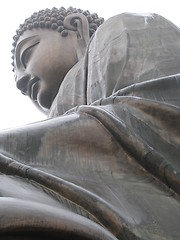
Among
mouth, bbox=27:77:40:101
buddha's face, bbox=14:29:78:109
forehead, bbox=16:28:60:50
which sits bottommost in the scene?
mouth, bbox=27:77:40:101

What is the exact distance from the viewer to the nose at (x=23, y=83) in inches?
175

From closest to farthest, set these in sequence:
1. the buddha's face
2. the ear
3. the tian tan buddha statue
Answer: the tian tan buddha statue, the buddha's face, the ear

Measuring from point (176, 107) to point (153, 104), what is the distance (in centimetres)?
8

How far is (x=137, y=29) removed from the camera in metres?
3.32

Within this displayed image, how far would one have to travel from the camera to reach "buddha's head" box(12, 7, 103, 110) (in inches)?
169

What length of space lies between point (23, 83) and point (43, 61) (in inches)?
11.0

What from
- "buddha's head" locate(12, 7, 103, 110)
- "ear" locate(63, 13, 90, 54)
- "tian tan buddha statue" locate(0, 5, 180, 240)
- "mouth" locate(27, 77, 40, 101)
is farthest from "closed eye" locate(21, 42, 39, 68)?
"tian tan buddha statue" locate(0, 5, 180, 240)

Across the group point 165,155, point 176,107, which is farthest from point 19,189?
point 176,107

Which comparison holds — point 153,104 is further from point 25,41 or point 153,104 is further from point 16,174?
point 25,41

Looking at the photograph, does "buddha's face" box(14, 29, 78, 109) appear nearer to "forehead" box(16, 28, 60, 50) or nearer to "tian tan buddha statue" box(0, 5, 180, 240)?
"forehead" box(16, 28, 60, 50)

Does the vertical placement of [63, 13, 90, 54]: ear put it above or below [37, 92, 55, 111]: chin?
above

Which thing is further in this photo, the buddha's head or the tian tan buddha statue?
the buddha's head

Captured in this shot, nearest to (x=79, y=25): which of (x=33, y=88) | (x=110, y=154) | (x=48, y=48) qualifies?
(x=48, y=48)

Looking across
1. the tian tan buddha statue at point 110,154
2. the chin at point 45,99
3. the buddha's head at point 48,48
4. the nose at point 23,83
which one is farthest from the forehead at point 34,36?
the tian tan buddha statue at point 110,154
